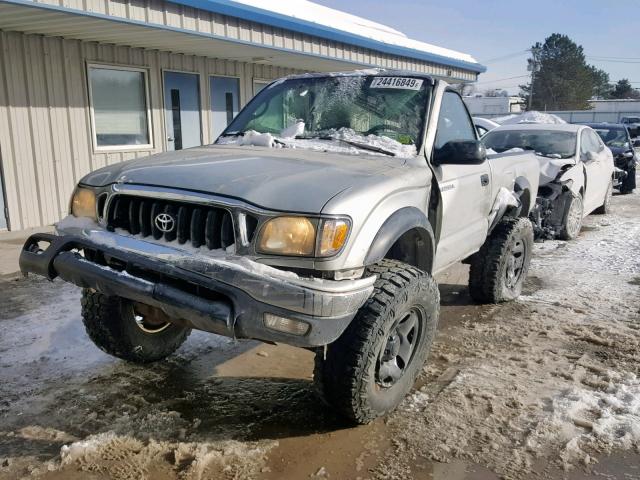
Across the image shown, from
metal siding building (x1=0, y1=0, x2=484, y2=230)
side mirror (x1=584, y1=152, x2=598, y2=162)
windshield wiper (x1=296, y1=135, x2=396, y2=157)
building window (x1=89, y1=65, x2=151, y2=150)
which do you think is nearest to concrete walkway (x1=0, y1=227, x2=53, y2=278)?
metal siding building (x1=0, y1=0, x2=484, y2=230)

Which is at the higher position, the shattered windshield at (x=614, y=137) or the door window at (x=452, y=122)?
the door window at (x=452, y=122)

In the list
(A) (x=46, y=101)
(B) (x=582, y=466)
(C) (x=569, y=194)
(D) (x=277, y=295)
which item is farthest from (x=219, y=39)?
(B) (x=582, y=466)

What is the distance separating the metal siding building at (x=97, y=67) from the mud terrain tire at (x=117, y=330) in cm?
404

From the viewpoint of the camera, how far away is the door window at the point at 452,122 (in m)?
3.96

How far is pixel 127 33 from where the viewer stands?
792cm

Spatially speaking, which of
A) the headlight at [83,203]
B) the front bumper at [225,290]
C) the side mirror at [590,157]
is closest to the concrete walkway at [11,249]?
the headlight at [83,203]

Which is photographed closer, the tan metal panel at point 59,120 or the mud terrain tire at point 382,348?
the mud terrain tire at point 382,348

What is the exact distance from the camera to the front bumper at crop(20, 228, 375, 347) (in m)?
2.50

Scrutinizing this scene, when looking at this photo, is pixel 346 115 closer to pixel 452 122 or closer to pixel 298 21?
pixel 452 122

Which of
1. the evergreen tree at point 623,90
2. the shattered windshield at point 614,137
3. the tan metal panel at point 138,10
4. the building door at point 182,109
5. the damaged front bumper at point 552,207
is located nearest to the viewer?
the tan metal panel at point 138,10

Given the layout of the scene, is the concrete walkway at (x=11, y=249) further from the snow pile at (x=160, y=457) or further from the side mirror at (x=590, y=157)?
the side mirror at (x=590, y=157)

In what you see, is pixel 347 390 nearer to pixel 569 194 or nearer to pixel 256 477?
pixel 256 477

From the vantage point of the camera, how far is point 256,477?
2.69 m

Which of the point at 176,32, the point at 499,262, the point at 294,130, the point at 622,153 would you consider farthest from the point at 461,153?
the point at 622,153
